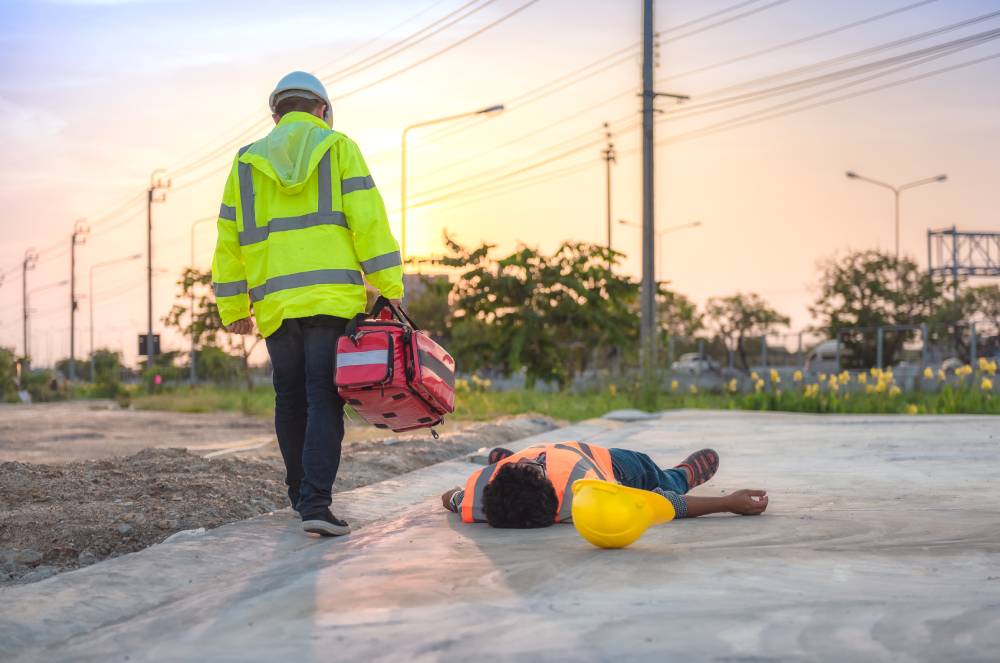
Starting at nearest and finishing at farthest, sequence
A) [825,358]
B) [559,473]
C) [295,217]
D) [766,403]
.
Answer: [559,473] < [295,217] < [766,403] < [825,358]

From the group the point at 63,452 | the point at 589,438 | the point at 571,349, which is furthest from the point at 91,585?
the point at 571,349

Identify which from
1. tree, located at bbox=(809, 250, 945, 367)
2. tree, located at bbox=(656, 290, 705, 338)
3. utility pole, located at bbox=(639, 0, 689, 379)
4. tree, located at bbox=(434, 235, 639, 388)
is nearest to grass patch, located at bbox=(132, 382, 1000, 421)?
utility pole, located at bbox=(639, 0, 689, 379)

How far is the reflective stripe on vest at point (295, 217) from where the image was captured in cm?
489

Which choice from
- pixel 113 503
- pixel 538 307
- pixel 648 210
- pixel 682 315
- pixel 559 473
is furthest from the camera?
pixel 682 315

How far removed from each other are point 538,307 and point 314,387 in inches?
927

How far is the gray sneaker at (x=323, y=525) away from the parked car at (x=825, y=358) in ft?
87.2

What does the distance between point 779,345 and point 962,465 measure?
2619cm

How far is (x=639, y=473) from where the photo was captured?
5.34m

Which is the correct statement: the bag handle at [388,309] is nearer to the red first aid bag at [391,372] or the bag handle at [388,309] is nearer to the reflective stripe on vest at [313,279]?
the red first aid bag at [391,372]

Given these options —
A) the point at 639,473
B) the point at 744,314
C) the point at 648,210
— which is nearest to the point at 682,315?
the point at 744,314

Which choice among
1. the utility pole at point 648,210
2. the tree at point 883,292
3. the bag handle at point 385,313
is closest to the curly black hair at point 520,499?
the bag handle at point 385,313

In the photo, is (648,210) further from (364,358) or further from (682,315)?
(682,315)

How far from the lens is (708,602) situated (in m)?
3.15

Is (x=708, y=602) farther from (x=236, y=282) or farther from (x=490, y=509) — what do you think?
(x=236, y=282)
